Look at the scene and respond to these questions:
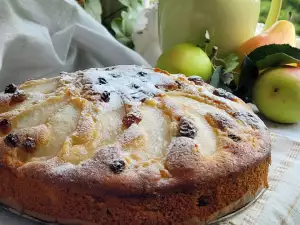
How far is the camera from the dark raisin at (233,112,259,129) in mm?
808

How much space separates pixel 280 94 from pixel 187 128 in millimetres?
415

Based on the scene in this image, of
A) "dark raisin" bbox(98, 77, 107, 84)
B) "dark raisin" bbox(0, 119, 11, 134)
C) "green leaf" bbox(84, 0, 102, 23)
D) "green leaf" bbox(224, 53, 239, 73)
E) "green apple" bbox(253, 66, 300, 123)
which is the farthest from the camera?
"green leaf" bbox(84, 0, 102, 23)

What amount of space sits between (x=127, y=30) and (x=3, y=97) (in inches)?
28.6

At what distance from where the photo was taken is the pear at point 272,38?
1.25m

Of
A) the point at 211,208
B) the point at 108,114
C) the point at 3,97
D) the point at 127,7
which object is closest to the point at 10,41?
the point at 3,97

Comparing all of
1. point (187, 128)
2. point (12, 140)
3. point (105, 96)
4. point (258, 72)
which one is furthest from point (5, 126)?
point (258, 72)

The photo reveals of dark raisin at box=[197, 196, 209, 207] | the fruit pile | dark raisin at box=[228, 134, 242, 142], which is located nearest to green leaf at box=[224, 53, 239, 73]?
the fruit pile

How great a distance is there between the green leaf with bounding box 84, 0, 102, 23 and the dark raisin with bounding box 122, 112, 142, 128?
729 millimetres

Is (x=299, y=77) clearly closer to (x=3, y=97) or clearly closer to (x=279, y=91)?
(x=279, y=91)

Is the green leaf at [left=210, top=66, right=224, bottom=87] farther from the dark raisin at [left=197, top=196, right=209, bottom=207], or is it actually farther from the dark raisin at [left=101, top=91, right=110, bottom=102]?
the dark raisin at [left=197, top=196, right=209, bottom=207]

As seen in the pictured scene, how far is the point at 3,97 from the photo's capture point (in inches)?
32.8

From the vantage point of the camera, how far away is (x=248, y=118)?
2.70ft

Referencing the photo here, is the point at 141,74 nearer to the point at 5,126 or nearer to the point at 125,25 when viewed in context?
the point at 5,126

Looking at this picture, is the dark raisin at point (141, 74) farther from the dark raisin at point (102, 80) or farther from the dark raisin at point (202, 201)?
the dark raisin at point (202, 201)
